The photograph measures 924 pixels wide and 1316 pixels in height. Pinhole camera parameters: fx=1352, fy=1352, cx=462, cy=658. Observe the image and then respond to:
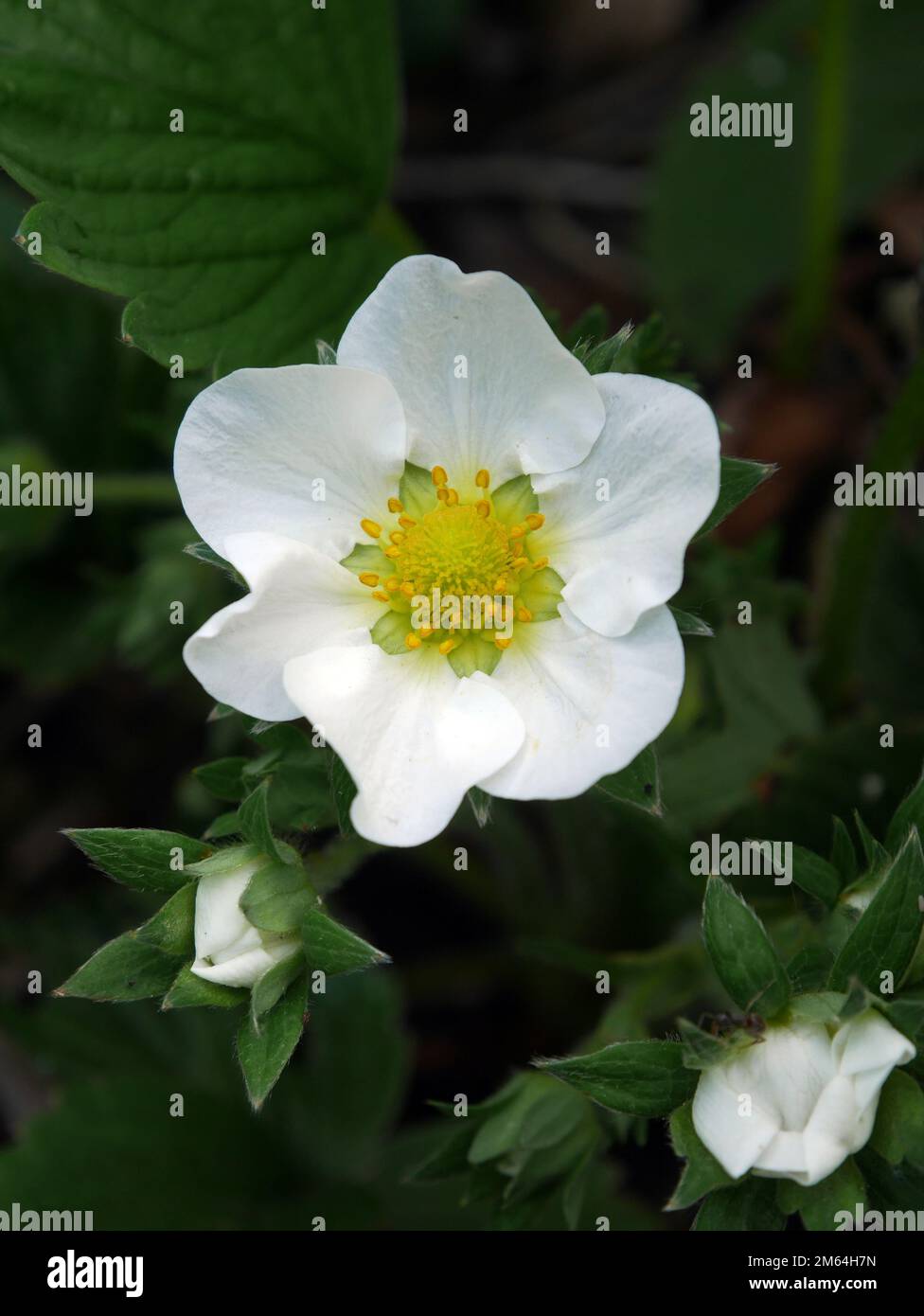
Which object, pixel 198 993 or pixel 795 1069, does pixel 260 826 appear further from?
pixel 795 1069

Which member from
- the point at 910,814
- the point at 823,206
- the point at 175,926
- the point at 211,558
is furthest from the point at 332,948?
the point at 823,206

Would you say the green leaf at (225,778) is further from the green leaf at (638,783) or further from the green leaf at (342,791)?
the green leaf at (638,783)

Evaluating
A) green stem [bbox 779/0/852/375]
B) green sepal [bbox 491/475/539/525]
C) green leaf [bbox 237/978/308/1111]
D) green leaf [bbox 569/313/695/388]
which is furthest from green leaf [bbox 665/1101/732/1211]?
green stem [bbox 779/0/852/375]

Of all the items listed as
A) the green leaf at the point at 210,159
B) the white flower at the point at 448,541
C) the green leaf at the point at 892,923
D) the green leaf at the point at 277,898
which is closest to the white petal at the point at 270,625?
the white flower at the point at 448,541

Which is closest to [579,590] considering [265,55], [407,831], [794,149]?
[407,831]

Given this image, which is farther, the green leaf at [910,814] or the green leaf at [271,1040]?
the green leaf at [910,814]
